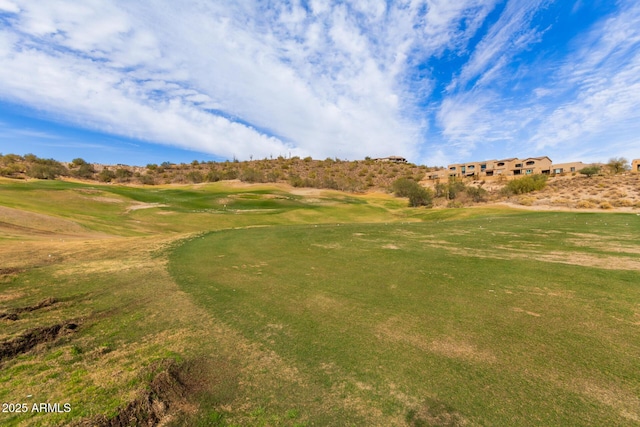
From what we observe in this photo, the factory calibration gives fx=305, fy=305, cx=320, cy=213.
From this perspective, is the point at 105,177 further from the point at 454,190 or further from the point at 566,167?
the point at 566,167

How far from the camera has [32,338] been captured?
18.4 ft

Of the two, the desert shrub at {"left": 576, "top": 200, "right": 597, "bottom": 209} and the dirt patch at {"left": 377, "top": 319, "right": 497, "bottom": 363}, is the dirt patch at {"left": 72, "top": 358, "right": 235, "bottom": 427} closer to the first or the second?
the dirt patch at {"left": 377, "top": 319, "right": 497, "bottom": 363}

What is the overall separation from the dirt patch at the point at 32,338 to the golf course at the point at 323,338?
3cm

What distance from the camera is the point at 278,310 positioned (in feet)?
23.5

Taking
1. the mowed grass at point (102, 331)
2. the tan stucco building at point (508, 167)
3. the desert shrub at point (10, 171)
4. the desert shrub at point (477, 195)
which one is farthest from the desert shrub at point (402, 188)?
the desert shrub at point (10, 171)

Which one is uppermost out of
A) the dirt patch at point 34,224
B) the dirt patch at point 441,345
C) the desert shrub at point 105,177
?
the desert shrub at point 105,177

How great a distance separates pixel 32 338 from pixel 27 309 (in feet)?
5.86

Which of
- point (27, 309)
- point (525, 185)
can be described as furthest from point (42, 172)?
point (525, 185)

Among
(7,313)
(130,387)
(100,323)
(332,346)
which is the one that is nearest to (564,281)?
(332,346)

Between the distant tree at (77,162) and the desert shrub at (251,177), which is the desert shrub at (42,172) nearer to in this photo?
the distant tree at (77,162)

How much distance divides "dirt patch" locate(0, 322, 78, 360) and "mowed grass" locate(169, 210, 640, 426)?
263cm

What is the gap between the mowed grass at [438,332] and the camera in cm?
390

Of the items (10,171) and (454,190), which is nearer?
(454,190)

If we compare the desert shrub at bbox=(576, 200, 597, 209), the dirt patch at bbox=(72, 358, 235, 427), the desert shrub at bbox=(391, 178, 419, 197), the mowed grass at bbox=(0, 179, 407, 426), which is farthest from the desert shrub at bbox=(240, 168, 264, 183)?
the dirt patch at bbox=(72, 358, 235, 427)
